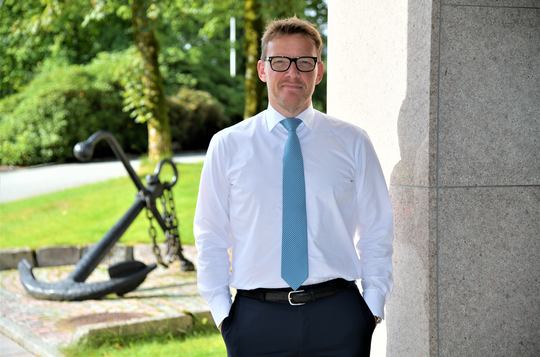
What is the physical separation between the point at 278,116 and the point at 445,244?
74cm

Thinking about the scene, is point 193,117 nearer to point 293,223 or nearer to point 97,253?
point 97,253

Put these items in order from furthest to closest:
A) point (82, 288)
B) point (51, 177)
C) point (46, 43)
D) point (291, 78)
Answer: point (46, 43)
point (51, 177)
point (82, 288)
point (291, 78)

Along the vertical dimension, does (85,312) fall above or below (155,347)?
below

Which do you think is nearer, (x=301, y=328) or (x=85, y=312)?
(x=301, y=328)

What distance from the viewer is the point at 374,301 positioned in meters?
2.54

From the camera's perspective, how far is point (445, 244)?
2635 mm

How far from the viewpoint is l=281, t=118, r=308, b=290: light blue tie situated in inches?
95.3

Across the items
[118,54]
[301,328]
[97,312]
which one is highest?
[118,54]

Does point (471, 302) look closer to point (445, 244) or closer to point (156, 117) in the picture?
point (445, 244)

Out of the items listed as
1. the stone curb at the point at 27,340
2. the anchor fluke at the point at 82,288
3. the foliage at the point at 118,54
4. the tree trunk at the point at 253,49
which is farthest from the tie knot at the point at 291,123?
the foliage at the point at 118,54

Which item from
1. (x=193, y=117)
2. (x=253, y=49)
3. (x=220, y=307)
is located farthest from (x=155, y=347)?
(x=193, y=117)

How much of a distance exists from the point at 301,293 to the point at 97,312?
13.4 feet

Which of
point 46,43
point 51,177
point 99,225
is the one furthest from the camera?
point 46,43

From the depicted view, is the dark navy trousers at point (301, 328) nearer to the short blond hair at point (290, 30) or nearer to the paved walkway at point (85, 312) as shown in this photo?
the short blond hair at point (290, 30)
